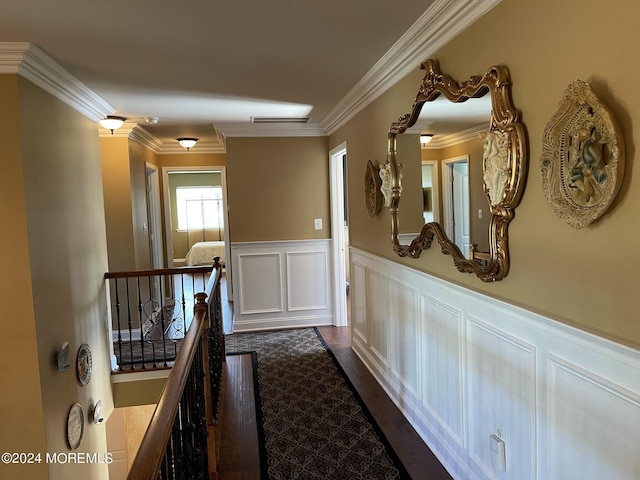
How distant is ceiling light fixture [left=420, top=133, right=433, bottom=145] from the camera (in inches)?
99.7

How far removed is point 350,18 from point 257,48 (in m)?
0.67

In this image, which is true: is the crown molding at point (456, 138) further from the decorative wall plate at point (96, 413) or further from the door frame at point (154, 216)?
the door frame at point (154, 216)

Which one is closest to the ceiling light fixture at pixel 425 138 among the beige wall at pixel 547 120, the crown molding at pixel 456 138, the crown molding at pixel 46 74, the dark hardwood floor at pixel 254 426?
the crown molding at pixel 456 138

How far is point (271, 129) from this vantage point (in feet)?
17.0

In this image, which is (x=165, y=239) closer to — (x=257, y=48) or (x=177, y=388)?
(x=257, y=48)

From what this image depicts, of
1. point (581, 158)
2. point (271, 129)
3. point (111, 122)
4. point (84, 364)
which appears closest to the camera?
point (581, 158)

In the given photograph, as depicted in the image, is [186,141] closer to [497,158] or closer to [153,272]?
[153,272]

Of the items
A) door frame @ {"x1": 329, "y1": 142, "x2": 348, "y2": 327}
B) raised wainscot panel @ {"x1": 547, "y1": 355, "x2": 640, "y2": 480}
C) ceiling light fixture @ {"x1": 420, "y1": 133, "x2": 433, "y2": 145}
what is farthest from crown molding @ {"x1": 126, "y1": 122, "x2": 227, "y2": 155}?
raised wainscot panel @ {"x1": 547, "y1": 355, "x2": 640, "y2": 480}

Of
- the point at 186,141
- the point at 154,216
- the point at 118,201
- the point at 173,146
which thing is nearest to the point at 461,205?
the point at 118,201

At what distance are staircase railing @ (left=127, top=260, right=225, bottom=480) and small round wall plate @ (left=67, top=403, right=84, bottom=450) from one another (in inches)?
41.8

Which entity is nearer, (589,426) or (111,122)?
(589,426)

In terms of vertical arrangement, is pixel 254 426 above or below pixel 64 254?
below

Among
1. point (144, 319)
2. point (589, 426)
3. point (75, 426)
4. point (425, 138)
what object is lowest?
point (75, 426)

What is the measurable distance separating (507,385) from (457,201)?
91cm
